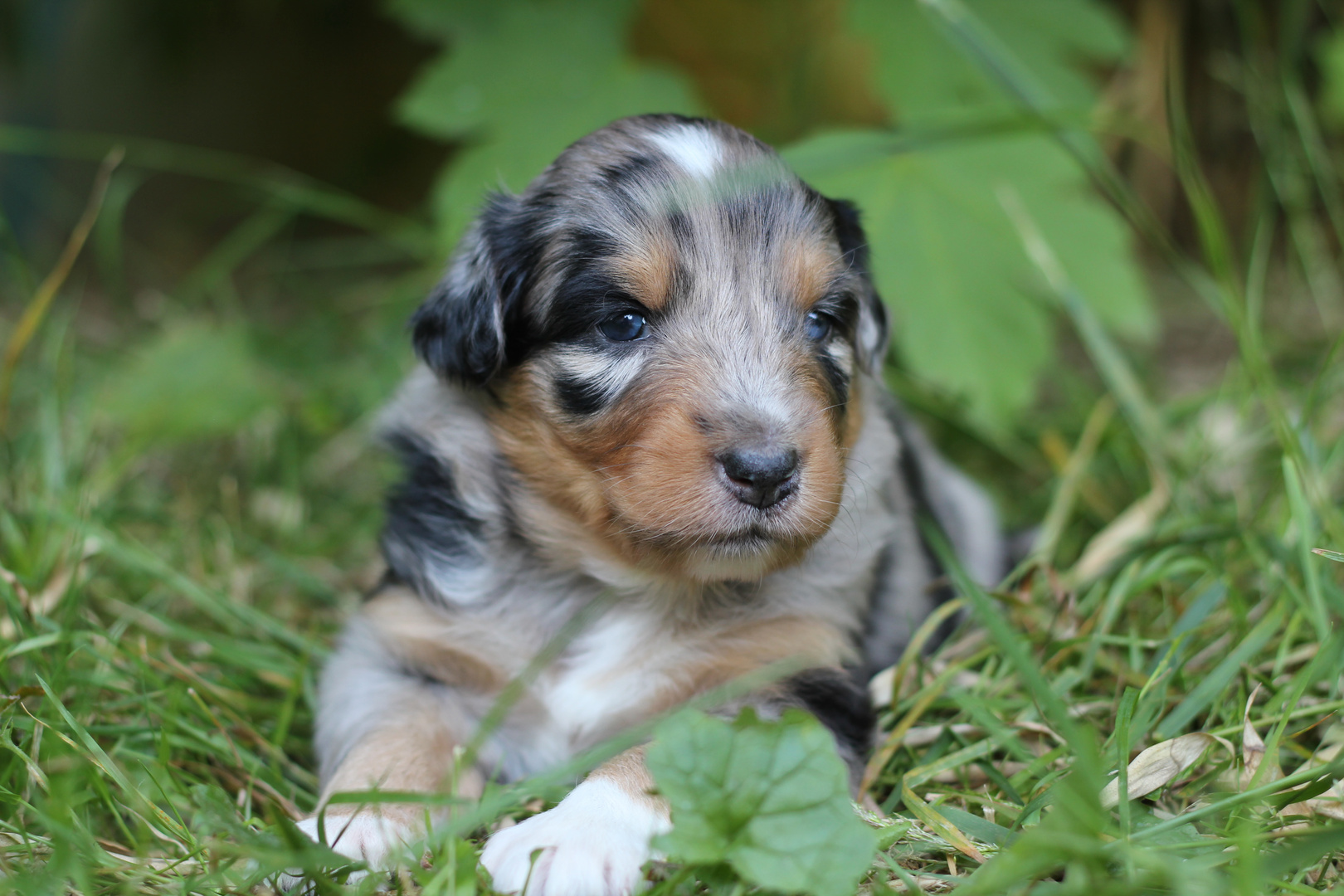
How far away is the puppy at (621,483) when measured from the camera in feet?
9.29

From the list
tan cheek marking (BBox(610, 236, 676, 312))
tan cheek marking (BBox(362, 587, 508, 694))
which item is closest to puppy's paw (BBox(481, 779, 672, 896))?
tan cheek marking (BBox(362, 587, 508, 694))

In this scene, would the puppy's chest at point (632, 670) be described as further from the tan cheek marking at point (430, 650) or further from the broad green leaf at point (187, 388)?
the broad green leaf at point (187, 388)

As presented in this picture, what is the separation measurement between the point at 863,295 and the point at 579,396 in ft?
3.60

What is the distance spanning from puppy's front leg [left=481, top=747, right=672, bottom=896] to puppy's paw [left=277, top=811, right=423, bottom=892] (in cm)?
28

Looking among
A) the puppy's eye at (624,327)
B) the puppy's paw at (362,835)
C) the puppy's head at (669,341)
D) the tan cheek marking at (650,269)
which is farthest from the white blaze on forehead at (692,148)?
the puppy's paw at (362,835)

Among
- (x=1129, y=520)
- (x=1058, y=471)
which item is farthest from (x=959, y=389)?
(x=1129, y=520)

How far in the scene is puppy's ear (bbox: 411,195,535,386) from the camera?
3.23m

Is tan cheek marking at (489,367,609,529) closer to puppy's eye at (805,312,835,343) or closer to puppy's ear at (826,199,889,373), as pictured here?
puppy's eye at (805,312,835,343)

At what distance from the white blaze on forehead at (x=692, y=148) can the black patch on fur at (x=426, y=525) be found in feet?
3.97

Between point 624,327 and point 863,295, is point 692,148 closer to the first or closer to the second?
point 624,327

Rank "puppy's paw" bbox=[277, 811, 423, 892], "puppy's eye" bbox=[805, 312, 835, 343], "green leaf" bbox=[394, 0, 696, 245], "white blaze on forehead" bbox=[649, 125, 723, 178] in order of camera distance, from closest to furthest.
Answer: "puppy's paw" bbox=[277, 811, 423, 892], "white blaze on forehead" bbox=[649, 125, 723, 178], "puppy's eye" bbox=[805, 312, 835, 343], "green leaf" bbox=[394, 0, 696, 245]

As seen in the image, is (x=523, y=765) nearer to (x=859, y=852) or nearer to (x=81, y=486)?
(x=859, y=852)

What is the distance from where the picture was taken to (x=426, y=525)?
11.6ft

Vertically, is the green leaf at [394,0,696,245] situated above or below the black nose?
above
